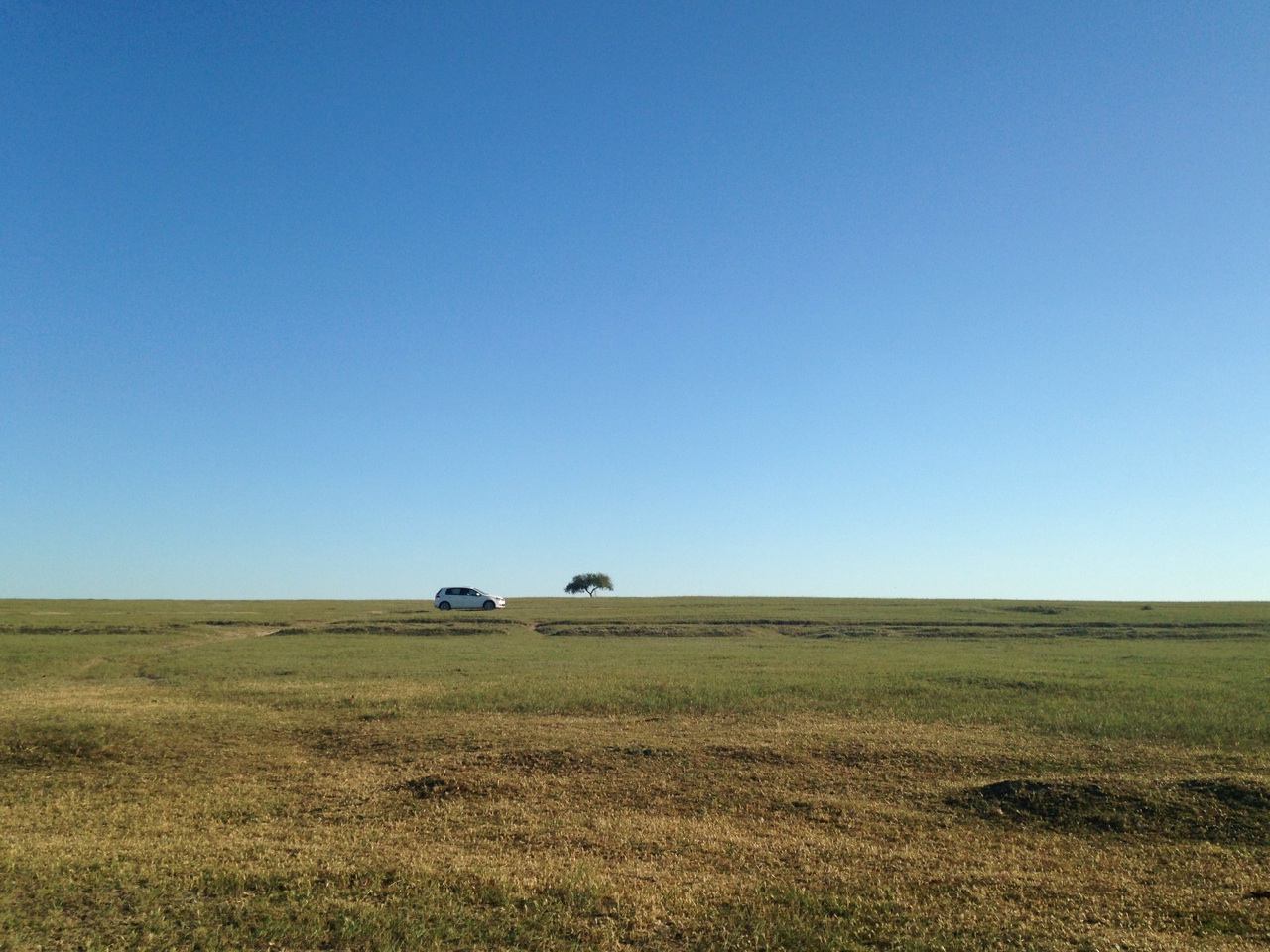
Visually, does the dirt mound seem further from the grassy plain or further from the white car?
the white car

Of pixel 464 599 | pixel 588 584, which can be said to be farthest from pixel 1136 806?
pixel 588 584

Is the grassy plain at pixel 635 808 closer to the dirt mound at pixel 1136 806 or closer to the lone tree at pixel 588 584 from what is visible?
the dirt mound at pixel 1136 806

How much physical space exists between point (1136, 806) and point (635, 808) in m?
6.84

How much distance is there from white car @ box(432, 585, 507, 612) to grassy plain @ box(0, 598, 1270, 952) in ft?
110

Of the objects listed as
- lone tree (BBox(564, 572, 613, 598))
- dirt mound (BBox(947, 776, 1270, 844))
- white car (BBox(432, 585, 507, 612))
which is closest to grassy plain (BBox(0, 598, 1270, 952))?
dirt mound (BBox(947, 776, 1270, 844))

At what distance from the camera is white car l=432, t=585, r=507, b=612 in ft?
203

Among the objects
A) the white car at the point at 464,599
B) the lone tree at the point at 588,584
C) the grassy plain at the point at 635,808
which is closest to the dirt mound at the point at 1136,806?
the grassy plain at the point at 635,808

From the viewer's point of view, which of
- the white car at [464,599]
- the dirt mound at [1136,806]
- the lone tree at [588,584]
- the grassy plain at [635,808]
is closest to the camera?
the grassy plain at [635,808]

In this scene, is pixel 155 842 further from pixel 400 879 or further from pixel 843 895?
pixel 843 895

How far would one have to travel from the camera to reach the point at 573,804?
12.7 m

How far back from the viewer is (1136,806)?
12164 millimetres

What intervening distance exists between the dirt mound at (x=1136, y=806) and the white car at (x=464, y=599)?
5116 centimetres

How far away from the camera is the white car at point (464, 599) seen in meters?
61.9

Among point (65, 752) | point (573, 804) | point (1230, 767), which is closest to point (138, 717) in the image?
point (65, 752)
